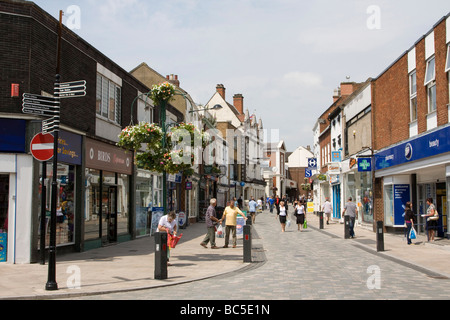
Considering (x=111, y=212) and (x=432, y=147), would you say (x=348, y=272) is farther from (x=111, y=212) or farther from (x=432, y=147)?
(x=111, y=212)

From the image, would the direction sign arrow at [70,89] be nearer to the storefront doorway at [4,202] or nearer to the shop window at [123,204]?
the storefront doorway at [4,202]

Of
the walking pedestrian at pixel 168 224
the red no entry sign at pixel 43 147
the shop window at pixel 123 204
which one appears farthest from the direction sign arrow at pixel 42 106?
the shop window at pixel 123 204

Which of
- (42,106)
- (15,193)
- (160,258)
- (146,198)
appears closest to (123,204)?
(146,198)

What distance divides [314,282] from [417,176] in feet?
44.4

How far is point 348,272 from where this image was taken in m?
11.9

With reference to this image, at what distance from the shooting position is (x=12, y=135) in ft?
43.5

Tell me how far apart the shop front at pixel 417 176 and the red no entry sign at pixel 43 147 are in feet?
40.1

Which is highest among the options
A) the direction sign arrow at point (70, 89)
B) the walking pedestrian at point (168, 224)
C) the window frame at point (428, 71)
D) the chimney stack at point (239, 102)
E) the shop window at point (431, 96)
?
the chimney stack at point (239, 102)

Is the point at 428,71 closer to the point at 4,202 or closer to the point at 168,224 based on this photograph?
the point at 168,224

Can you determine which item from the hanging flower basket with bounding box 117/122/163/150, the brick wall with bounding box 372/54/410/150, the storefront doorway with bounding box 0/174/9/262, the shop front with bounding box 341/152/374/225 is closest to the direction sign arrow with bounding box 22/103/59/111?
the hanging flower basket with bounding box 117/122/163/150

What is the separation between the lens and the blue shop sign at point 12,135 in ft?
43.1

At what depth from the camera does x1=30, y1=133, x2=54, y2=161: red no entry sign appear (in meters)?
10.4
